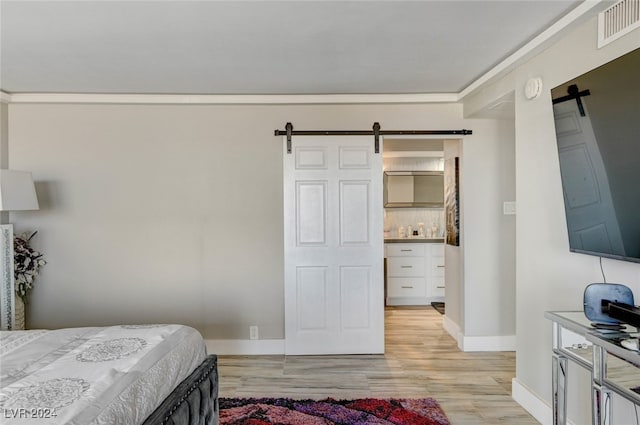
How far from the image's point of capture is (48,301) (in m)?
3.94

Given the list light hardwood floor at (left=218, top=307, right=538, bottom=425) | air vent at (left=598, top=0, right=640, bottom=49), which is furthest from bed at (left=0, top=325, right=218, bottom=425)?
air vent at (left=598, top=0, right=640, bottom=49)

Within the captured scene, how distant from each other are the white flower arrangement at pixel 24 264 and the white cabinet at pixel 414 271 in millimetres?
4290

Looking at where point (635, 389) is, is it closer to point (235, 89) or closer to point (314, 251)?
point (314, 251)

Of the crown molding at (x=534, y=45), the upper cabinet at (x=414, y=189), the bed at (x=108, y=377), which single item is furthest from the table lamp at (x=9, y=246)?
the upper cabinet at (x=414, y=189)

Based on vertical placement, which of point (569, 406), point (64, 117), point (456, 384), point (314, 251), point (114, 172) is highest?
point (64, 117)

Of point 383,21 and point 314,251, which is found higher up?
point 383,21

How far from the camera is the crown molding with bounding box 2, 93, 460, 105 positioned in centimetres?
386

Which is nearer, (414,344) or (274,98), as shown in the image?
(274,98)

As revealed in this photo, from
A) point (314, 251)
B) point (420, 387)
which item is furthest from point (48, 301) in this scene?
point (420, 387)

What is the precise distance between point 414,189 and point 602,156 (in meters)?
4.66

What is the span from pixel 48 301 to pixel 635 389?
446 centimetres

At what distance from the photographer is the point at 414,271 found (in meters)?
6.14

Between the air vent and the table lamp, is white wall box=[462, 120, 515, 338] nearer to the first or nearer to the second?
the air vent

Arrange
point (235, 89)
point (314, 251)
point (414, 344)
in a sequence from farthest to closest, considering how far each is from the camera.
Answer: point (414, 344) < point (314, 251) < point (235, 89)
